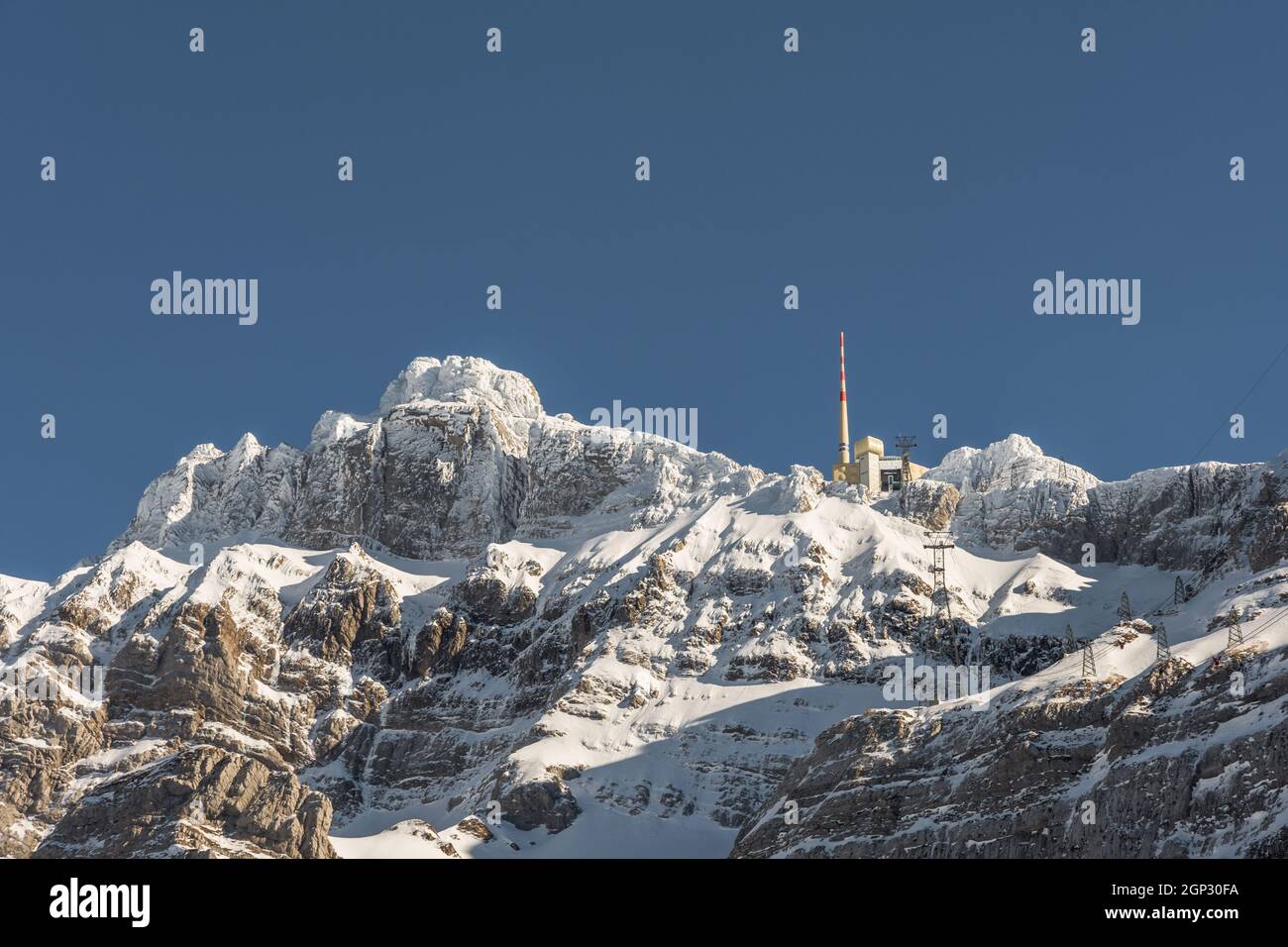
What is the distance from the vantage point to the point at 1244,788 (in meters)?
187
